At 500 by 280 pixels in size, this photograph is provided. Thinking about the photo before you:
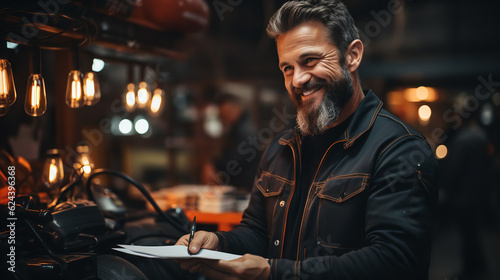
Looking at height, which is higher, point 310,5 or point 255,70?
point 255,70

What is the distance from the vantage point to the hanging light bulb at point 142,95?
3415mm

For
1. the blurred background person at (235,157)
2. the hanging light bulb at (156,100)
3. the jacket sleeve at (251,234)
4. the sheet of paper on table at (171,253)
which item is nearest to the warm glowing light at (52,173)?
the sheet of paper on table at (171,253)

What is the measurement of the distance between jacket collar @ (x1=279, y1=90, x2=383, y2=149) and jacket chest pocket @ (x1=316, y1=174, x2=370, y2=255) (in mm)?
185

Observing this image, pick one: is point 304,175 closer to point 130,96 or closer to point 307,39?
point 307,39

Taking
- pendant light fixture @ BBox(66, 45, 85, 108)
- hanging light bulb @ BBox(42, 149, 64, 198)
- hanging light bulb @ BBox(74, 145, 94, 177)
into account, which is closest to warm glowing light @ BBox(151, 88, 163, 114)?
hanging light bulb @ BBox(74, 145, 94, 177)

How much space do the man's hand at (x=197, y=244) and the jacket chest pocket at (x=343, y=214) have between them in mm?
466

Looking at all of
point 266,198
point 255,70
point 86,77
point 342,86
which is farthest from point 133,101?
point 255,70

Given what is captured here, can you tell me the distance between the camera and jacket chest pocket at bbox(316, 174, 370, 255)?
1674mm

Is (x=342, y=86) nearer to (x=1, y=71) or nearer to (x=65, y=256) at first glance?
(x=65, y=256)

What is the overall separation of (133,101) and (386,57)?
5.21 m

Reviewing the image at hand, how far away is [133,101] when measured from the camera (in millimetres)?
3447

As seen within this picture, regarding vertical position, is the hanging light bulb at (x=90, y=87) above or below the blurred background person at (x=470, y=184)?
above

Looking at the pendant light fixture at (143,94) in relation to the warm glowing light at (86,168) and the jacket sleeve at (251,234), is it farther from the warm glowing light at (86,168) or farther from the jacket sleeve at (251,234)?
the jacket sleeve at (251,234)

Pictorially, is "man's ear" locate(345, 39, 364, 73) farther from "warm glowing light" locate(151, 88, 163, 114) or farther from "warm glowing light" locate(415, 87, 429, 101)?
"warm glowing light" locate(415, 87, 429, 101)
